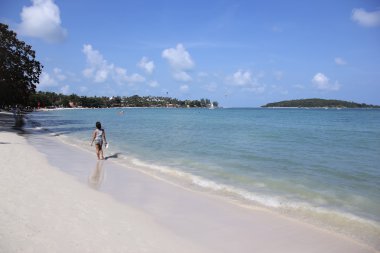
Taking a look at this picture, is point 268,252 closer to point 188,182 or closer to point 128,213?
point 128,213

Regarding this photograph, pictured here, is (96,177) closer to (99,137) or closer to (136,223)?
(99,137)

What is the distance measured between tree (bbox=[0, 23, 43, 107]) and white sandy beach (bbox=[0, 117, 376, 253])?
90.1ft

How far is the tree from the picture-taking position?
33.1 meters

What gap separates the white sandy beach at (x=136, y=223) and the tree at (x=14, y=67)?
27455mm

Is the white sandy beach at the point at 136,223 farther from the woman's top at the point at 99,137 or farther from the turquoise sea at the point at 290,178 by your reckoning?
the woman's top at the point at 99,137

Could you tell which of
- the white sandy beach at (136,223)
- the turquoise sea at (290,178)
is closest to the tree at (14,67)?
the turquoise sea at (290,178)

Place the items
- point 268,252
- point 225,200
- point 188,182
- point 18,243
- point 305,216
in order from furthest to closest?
point 188,182
point 225,200
point 305,216
point 268,252
point 18,243

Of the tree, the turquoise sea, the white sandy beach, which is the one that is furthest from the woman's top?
the tree

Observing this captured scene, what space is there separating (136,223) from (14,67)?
3436 centimetres

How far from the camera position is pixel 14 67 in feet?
116

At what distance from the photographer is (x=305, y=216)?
26.4 ft

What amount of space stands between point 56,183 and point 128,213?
3.26 m

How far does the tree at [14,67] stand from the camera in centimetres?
3312

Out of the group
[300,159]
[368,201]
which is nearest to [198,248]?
[368,201]
